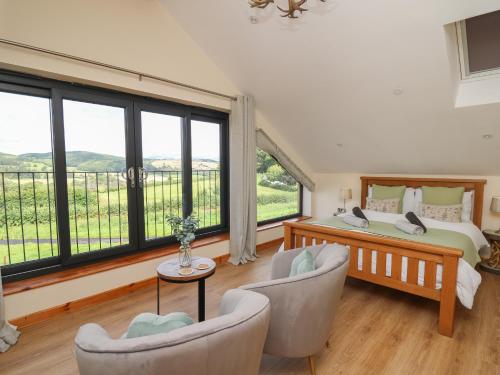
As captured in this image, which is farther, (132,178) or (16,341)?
(132,178)

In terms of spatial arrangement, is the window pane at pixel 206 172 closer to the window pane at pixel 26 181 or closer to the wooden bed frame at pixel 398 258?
the wooden bed frame at pixel 398 258

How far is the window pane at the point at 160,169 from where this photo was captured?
3066mm

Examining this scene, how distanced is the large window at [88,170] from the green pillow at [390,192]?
8.60 feet

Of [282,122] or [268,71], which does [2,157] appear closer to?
[268,71]

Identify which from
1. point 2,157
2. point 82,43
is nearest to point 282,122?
point 82,43

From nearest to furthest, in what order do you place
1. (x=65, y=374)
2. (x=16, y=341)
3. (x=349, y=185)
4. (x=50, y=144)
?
(x=65, y=374), (x=16, y=341), (x=50, y=144), (x=349, y=185)

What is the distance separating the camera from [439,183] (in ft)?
12.5

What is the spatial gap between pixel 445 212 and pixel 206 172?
3.14 metres

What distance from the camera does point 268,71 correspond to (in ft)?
10.4

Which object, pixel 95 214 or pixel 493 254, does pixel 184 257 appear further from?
pixel 493 254

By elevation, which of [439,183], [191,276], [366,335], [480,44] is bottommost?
[366,335]

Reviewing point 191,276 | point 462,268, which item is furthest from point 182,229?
point 462,268

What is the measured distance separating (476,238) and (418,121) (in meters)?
1.46

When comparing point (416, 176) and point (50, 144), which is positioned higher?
point (50, 144)
